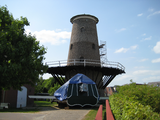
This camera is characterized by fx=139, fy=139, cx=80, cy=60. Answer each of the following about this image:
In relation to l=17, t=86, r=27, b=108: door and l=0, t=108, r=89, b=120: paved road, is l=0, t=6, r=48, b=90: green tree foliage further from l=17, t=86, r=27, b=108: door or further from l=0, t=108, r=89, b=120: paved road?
l=17, t=86, r=27, b=108: door

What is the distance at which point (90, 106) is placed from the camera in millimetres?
12203

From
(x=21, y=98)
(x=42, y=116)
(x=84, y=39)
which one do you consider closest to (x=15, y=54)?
(x=42, y=116)

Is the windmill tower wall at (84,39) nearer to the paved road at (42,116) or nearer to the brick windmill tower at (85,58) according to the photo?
the brick windmill tower at (85,58)

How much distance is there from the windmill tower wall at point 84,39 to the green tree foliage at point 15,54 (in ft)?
28.1

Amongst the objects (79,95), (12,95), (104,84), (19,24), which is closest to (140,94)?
(79,95)

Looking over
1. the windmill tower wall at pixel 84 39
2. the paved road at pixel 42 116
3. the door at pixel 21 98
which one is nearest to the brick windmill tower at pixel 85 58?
Answer: the windmill tower wall at pixel 84 39

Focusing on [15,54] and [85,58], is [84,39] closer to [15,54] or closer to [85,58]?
[85,58]

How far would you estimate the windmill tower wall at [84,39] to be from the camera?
1758cm

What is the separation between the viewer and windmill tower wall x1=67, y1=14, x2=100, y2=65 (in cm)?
1758

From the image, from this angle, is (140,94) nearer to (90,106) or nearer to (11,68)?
(90,106)

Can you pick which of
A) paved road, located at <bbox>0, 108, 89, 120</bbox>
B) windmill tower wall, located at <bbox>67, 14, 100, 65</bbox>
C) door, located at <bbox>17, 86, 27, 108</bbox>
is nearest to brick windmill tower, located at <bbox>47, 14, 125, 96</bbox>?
windmill tower wall, located at <bbox>67, 14, 100, 65</bbox>

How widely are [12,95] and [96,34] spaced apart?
1294 centimetres

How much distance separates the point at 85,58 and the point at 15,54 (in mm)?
9947

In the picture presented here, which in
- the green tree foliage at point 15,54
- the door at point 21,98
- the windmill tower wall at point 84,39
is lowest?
the door at point 21,98
